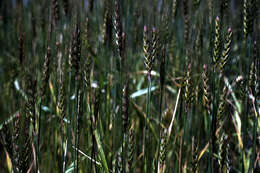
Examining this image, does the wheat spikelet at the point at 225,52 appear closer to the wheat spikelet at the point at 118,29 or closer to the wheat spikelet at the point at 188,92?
the wheat spikelet at the point at 188,92

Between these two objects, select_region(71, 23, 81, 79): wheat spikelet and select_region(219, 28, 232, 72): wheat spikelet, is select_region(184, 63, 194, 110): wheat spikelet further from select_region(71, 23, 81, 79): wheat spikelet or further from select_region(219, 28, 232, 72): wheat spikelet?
select_region(71, 23, 81, 79): wheat spikelet

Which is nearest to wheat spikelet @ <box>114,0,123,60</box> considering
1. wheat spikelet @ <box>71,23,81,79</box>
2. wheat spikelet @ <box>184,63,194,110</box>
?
wheat spikelet @ <box>71,23,81,79</box>

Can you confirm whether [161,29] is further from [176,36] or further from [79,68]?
[176,36]

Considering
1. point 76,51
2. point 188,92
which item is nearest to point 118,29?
point 76,51

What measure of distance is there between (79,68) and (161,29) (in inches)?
13.7

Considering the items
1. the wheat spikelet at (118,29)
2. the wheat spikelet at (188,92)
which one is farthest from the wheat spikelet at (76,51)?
the wheat spikelet at (188,92)

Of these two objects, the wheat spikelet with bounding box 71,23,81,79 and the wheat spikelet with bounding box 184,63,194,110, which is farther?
the wheat spikelet with bounding box 184,63,194,110

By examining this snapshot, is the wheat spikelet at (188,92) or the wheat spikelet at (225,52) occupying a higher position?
the wheat spikelet at (225,52)

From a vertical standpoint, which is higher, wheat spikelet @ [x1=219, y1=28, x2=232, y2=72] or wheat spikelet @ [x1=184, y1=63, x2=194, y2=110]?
wheat spikelet @ [x1=219, y1=28, x2=232, y2=72]

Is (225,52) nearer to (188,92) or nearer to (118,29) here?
(188,92)

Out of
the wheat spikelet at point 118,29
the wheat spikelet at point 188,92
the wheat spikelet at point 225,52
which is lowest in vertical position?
the wheat spikelet at point 188,92

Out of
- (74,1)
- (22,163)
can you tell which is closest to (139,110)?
(74,1)

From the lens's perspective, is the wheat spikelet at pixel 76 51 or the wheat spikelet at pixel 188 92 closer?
the wheat spikelet at pixel 76 51

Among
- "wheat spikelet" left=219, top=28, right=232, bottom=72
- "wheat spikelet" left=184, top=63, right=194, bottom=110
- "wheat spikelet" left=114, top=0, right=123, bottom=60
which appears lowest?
"wheat spikelet" left=184, top=63, right=194, bottom=110
